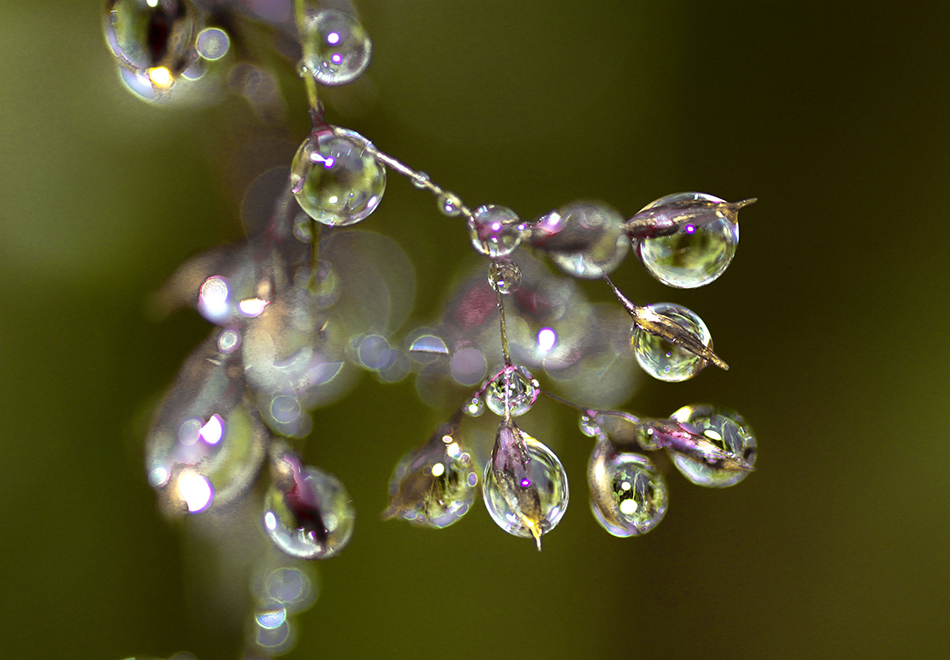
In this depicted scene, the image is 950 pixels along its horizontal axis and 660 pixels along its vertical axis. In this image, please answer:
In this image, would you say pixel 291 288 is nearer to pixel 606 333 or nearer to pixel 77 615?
pixel 606 333

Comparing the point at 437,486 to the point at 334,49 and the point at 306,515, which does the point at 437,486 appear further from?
the point at 334,49

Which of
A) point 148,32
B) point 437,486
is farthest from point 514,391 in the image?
point 148,32

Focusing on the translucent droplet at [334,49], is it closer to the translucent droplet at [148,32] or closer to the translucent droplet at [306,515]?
the translucent droplet at [148,32]

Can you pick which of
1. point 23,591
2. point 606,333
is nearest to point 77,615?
point 23,591

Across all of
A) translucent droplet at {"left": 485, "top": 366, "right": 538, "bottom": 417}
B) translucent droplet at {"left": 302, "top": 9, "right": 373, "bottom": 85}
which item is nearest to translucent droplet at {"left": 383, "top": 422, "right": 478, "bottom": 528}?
translucent droplet at {"left": 485, "top": 366, "right": 538, "bottom": 417}

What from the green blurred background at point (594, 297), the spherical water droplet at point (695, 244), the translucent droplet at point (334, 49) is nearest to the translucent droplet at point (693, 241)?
the spherical water droplet at point (695, 244)

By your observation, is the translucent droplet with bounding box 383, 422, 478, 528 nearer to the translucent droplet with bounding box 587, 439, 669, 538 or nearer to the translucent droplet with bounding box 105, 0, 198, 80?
the translucent droplet with bounding box 587, 439, 669, 538
